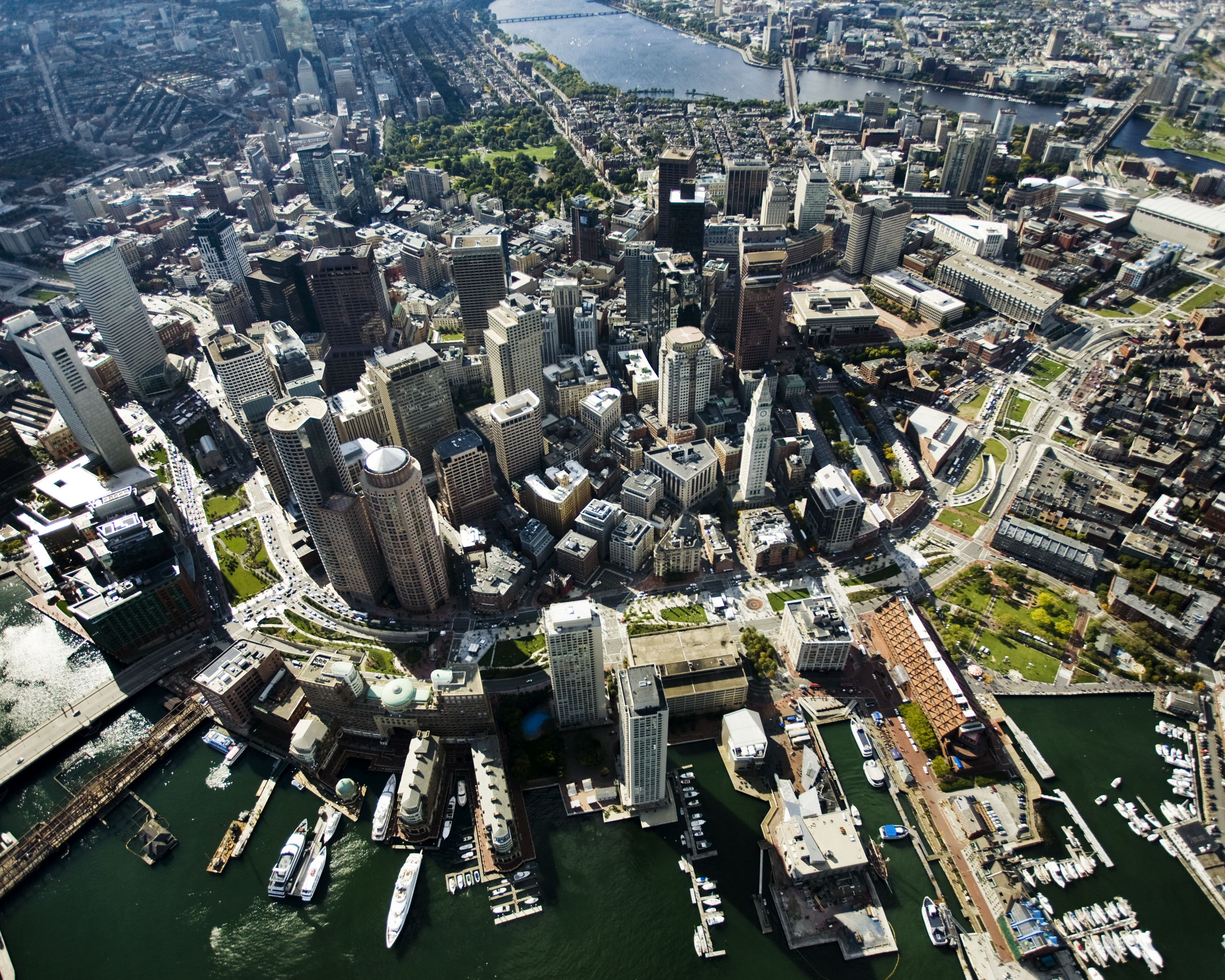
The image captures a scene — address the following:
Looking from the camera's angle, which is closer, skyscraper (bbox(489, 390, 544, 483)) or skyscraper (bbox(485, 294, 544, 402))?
Answer: skyscraper (bbox(489, 390, 544, 483))

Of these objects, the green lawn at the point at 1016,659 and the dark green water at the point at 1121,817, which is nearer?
the dark green water at the point at 1121,817

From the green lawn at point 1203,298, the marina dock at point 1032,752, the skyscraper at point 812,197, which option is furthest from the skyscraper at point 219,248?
the green lawn at point 1203,298

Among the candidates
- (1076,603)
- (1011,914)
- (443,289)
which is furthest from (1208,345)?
(443,289)

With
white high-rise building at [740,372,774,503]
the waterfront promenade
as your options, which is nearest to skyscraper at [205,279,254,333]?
the waterfront promenade

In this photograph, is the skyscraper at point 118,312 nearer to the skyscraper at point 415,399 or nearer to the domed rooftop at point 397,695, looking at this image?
the skyscraper at point 415,399

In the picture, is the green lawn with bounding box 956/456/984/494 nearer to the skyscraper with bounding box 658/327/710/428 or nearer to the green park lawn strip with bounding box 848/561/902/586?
the green park lawn strip with bounding box 848/561/902/586

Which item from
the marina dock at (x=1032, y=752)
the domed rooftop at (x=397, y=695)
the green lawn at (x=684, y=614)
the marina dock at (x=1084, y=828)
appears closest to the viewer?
the marina dock at (x=1084, y=828)

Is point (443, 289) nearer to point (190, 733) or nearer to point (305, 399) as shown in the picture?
point (305, 399)
